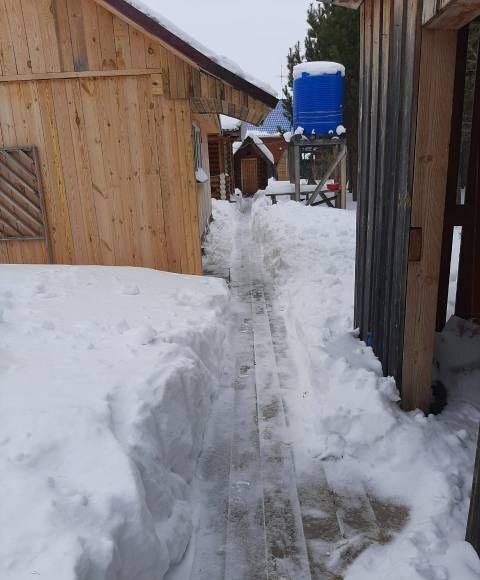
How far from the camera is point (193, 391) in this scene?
3.38 metres

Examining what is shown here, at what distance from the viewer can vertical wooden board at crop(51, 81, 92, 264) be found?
6297mm

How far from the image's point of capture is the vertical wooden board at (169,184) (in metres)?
6.24

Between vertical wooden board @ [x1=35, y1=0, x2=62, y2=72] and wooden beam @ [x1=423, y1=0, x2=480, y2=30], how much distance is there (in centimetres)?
511

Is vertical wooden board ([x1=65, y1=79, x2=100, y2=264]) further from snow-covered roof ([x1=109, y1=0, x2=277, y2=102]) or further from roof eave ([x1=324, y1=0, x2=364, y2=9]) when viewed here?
roof eave ([x1=324, y1=0, x2=364, y2=9])

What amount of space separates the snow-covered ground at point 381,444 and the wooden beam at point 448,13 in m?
2.44

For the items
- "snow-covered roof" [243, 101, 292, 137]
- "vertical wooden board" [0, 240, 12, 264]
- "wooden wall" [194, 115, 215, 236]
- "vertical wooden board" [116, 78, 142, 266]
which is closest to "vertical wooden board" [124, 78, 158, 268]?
"vertical wooden board" [116, 78, 142, 266]

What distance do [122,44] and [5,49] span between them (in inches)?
62.9

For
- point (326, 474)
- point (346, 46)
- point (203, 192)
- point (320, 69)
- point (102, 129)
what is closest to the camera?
point (326, 474)

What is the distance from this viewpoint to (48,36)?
6047 mm

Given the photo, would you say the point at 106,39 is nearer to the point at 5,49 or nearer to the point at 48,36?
the point at 48,36

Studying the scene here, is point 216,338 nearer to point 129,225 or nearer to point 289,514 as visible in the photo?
point 289,514

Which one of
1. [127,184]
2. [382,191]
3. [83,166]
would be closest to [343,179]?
[127,184]

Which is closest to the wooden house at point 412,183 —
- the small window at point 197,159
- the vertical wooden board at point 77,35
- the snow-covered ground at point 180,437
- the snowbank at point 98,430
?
the snow-covered ground at point 180,437

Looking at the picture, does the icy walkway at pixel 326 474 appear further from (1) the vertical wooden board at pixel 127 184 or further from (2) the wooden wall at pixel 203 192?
(2) the wooden wall at pixel 203 192
